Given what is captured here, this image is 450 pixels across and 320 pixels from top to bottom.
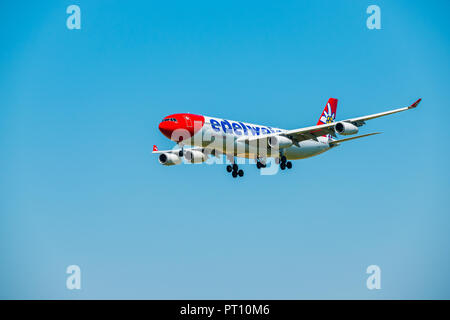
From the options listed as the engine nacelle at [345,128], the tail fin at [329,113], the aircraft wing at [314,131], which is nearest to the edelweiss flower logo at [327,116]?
the tail fin at [329,113]

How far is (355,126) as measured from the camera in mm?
59281

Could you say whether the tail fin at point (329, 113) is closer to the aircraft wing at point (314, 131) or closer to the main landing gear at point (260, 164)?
the aircraft wing at point (314, 131)

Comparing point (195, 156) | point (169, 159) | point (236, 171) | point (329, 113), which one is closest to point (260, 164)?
point (236, 171)

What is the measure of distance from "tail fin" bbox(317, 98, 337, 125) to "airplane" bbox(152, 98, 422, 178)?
6163mm

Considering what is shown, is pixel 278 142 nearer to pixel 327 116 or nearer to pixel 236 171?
pixel 236 171

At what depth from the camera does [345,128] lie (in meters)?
58.3

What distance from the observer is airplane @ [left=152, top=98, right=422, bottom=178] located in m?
56.8

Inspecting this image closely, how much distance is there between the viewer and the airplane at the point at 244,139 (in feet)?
186

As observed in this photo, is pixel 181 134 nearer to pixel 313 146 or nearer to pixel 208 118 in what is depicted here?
pixel 208 118

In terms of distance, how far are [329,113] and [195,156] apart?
20.0 m

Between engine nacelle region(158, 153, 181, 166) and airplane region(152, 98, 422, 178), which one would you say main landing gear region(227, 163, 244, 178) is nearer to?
airplane region(152, 98, 422, 178)
